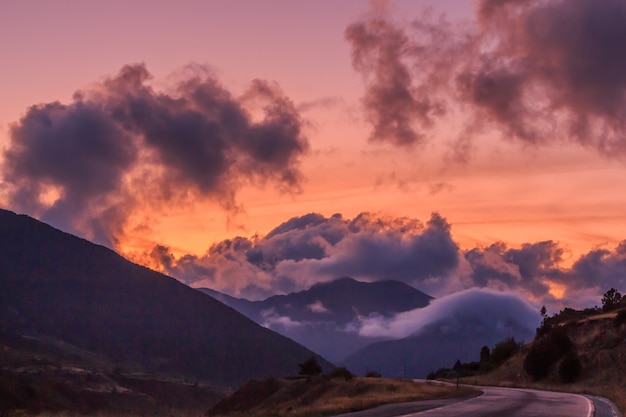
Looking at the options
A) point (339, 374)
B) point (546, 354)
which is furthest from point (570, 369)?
point (339, 374)

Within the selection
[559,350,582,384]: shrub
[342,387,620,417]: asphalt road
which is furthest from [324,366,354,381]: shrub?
[342,387,620,417]: asphalt road

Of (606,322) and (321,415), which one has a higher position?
(606,322)

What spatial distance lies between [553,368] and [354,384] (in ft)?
83.9

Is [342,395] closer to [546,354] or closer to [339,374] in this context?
[339,374]

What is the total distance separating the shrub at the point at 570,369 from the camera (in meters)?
83.6

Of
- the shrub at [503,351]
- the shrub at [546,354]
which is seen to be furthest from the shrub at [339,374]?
the shrub at [503,351]

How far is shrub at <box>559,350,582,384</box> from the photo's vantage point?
83.6 metres

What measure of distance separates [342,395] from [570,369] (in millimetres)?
26835

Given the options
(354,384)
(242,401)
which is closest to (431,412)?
(354,384)

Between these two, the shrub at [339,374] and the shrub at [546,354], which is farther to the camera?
the shrub at [339,374]

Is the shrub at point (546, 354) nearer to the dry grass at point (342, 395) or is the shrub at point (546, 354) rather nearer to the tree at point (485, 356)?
the dry grass at point (342, 395)

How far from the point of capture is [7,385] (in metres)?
188

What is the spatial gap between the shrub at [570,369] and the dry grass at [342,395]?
19.0m

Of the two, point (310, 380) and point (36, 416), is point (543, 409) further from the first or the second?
point (310, 380)
